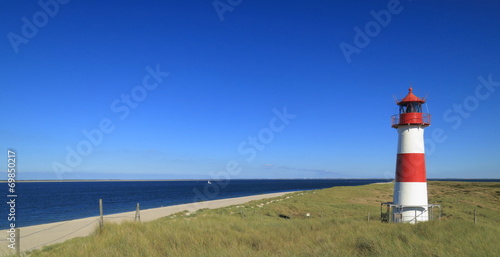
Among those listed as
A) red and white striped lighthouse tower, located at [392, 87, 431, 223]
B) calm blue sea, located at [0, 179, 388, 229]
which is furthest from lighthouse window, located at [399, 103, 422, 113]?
calm blue sea, located at [0, 179, 388, 229]

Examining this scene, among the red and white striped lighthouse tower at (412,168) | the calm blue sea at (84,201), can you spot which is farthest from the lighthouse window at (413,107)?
the calm blue sea at (84,201)

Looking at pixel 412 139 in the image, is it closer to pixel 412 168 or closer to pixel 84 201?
pixel 412 168

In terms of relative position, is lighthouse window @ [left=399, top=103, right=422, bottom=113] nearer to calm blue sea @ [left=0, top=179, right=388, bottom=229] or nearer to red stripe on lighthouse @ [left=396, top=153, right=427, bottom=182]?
red stripe on lighthouse @ [left=396, top=153, right=427, bottom=182]

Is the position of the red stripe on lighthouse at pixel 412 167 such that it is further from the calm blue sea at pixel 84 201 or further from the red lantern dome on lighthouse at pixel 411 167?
the calm blue sea at pixel 84 201

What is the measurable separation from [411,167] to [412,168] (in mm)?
62

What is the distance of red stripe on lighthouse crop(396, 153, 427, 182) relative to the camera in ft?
47.6

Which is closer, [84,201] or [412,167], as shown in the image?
[412,167]

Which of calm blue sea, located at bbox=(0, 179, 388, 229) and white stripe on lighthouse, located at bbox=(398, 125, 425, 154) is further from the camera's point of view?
calm blue sea, located at bbox=(0, 179, 388, 229)

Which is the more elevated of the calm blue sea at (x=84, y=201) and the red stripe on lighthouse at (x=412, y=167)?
the red stripe on lighthouse at (x=412, y=167)

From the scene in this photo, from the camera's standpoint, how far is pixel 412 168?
47.8 feet

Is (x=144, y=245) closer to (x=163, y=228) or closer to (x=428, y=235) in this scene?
(x=163, y=228)

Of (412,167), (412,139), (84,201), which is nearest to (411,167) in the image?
(412,167)

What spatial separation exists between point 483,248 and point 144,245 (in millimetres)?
A: 9341

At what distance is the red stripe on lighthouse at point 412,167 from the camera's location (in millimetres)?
14523
